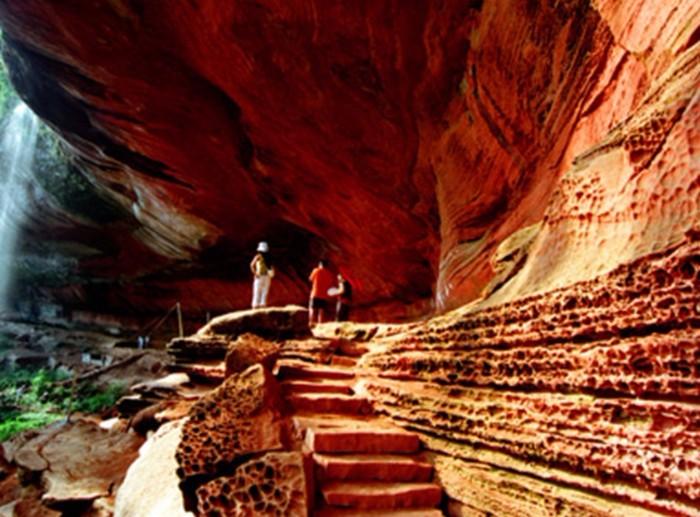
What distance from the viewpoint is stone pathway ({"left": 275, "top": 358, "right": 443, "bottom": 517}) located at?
2.71 m

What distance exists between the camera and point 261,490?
2.54 meters

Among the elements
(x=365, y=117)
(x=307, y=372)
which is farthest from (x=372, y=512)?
(x=365, y=117)

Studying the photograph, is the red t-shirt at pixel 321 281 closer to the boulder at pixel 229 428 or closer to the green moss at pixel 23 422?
the boulder at pixel 229 428

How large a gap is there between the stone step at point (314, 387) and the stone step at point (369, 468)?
1.11 metres

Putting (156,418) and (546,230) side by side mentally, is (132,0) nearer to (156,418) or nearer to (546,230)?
(156,418)

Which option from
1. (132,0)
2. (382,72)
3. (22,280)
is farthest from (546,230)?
(22,280)

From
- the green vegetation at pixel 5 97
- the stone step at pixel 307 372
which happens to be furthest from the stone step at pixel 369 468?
the green vegetation at pixel 5 97

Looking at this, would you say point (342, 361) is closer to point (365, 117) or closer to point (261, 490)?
point (261, 490)

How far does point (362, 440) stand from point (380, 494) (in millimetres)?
455

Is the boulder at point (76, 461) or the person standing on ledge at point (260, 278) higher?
the person standing on ledge at point (260, 278)

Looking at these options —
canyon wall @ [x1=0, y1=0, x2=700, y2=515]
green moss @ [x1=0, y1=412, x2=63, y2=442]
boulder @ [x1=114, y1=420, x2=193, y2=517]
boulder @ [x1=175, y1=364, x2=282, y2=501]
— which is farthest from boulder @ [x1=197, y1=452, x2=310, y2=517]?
green moss @ [x1=0, y1=412, x2=63, y2=442]

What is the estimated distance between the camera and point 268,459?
2.70 metres

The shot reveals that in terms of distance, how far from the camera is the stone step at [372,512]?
8.61 feet

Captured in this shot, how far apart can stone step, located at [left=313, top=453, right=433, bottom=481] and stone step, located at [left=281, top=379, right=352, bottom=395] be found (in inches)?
43.6
